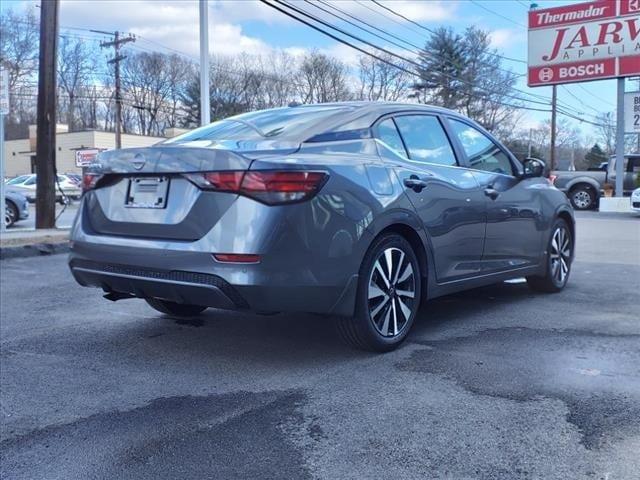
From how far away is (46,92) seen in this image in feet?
40.8

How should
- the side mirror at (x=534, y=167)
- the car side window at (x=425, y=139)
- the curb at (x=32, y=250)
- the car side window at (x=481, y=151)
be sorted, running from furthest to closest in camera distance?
the curb at (x=32, y=250) → the side mirror at (x=534, y=167) → the car side window at (x=481, y=151) → the car side window at (x=425, y=139)

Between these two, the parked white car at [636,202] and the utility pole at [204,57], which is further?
the parked white car at [636,202]

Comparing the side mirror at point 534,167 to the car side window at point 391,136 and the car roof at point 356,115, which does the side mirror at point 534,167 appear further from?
the car side window at point 391,136

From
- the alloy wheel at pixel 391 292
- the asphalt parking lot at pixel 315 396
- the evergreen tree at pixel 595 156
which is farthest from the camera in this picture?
the evergreen tree at pixel 595 156

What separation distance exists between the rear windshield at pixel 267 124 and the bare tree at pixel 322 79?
45.3 metres

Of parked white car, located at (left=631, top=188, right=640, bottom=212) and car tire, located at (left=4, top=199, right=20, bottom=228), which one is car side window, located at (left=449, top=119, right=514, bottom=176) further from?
parked white car, located at (left=631, top=188, right=640, bottom=212)

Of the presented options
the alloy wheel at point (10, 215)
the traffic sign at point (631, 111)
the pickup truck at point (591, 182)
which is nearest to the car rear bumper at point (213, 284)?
the alloy wheel at point (10, 215)

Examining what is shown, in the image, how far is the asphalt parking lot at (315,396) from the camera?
2.68 meters

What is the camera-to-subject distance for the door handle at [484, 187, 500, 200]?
5096mm

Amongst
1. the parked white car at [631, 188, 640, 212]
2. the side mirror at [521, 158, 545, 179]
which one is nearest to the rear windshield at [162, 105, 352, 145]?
the side mirror at [521, 158, 545, 179]

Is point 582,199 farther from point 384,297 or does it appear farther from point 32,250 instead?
point 384,297

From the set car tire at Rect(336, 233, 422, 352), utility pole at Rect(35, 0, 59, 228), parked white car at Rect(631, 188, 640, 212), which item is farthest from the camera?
parked white car at Rect(631, 188, 640, 212)

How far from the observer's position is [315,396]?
3412 mm

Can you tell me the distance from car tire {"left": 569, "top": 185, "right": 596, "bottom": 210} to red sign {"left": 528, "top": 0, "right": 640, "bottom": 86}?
4.37 m
